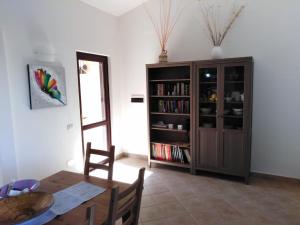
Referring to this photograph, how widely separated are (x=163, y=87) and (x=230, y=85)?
3.73ft

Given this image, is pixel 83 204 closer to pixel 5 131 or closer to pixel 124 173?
pixel 5 131

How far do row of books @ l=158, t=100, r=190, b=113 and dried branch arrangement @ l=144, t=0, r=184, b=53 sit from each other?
90cm

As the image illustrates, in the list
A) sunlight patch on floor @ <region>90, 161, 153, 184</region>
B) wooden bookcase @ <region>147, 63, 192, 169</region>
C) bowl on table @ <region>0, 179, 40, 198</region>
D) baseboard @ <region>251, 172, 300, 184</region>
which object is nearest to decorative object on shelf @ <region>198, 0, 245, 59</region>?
wooden bookcase @ <region>147, 63, 192, 169</region>

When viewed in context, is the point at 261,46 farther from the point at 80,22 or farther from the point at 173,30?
the point at 80,22

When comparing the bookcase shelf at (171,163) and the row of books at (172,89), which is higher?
the row of books at (172,89)

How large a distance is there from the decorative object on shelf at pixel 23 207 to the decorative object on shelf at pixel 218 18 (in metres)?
2.97

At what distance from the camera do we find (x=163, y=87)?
390 cm

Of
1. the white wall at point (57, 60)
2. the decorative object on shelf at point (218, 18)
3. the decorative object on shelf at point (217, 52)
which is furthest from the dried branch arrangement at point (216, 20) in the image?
the white wall at point (57, 60)

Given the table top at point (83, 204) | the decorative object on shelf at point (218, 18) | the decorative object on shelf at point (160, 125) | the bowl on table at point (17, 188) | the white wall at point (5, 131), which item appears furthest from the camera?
the decorative object on shelf at point (160, 125)

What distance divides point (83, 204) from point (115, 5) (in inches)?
138

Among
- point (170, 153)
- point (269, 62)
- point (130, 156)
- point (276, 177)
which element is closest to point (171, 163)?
point (170, 153)

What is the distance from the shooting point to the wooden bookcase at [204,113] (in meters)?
3.21

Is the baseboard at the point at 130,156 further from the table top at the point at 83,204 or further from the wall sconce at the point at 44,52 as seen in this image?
the table top at the point at 83,204

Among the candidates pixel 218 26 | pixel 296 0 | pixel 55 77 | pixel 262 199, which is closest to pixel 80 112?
pixel 55 77
